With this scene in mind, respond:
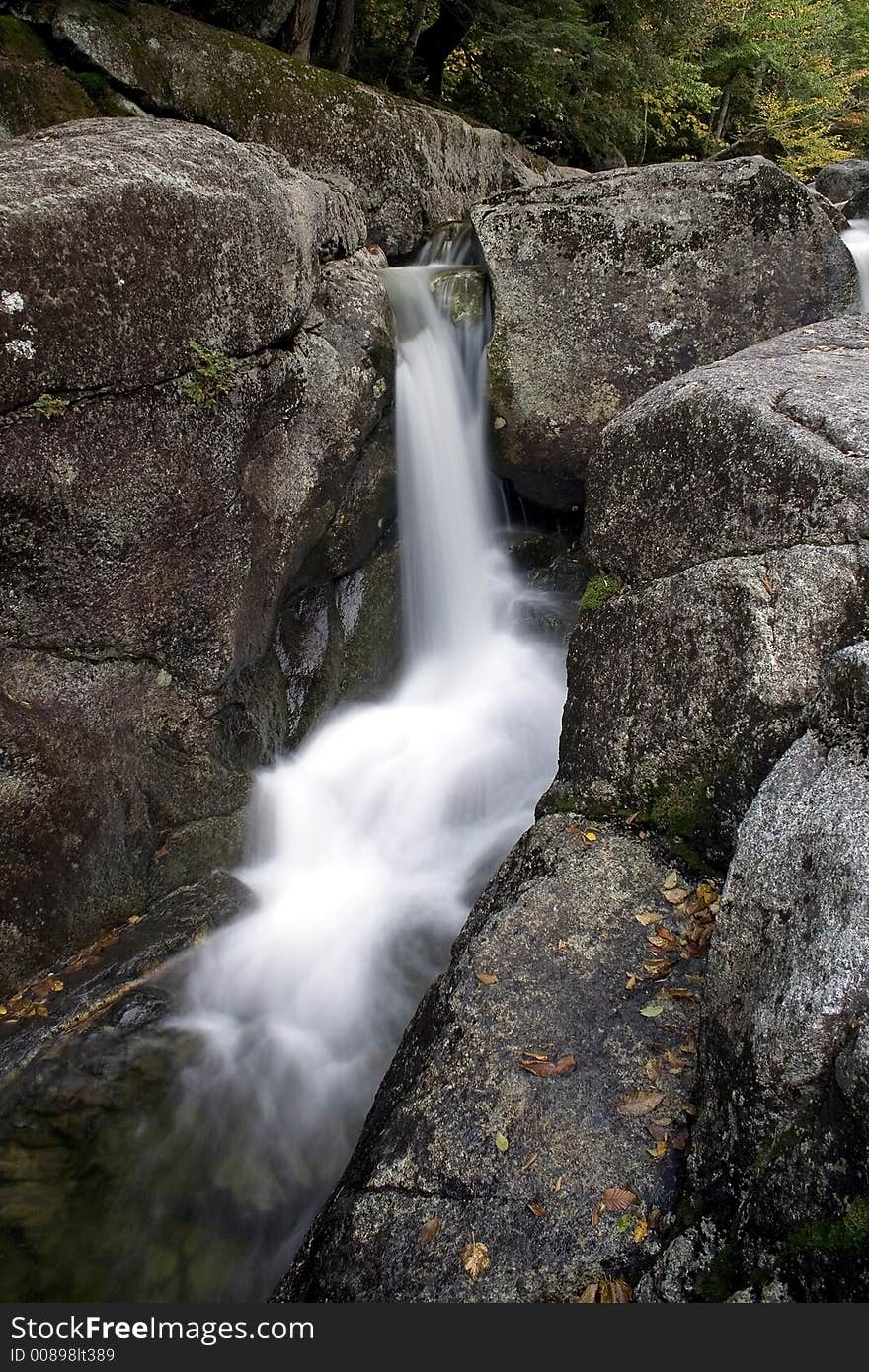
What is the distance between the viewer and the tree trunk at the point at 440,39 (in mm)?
13531

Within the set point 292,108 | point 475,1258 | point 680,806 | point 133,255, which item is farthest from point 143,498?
point 292,108

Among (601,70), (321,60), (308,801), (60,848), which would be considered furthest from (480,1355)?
(601,70)

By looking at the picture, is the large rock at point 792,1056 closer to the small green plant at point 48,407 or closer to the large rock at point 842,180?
the small green plant at point 48,407

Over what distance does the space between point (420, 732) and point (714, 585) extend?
3359 mm

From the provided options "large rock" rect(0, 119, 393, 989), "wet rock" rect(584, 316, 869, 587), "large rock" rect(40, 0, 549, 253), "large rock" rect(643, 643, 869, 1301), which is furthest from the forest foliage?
"large rock" rect(643, 643, 869, 1301)

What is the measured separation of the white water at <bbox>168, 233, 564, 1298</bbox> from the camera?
15.4 feet

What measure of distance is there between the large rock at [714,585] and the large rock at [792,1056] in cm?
75

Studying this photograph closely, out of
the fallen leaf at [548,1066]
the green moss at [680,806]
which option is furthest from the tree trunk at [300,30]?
the fallen leaf at [548,1066]

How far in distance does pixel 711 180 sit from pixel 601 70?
10.0 m

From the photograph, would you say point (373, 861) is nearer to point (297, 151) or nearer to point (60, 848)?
point (60, 848)

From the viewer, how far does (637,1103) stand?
316 centimetres

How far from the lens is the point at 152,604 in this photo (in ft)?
18.1

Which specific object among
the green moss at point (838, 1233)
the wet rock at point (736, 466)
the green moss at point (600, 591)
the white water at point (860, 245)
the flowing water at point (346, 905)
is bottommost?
the flowing water at point (346, 905)

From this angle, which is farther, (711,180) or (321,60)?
(321,60)
